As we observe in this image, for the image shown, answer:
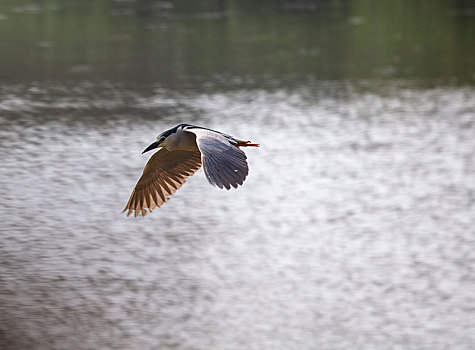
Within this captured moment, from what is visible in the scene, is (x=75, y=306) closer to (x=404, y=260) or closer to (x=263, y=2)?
(x=404, y=260)

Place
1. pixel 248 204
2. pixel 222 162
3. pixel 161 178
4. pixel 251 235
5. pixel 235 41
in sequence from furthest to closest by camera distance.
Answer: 1. pixel 235 41
2. pixel 248 204
3. pixel 251 235
4. pixel 161 178
5. pixel 222 162

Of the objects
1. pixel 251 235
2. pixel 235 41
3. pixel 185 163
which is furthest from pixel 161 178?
pixel 235 41

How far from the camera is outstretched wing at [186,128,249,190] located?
3896 millimetres

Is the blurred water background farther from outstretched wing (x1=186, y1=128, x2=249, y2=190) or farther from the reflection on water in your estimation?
outstretched wing (x1=186, y1=128, x2=249, y2=190)

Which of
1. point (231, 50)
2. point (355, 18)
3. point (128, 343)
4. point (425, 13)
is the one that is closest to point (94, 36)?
point (231, 50)

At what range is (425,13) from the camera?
35062 millimetres

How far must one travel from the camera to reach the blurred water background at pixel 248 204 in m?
9.45

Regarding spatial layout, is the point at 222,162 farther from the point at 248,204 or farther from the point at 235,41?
the point at 235,41

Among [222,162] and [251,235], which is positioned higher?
[222,162]

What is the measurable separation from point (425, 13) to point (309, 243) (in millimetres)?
25351

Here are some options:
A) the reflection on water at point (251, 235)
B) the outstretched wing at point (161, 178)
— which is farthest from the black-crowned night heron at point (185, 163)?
the reflection on water at point (251, 235)

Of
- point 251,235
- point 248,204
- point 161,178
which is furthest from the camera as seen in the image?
point 248,204

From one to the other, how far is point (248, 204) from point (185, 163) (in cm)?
805

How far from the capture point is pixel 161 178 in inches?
203
